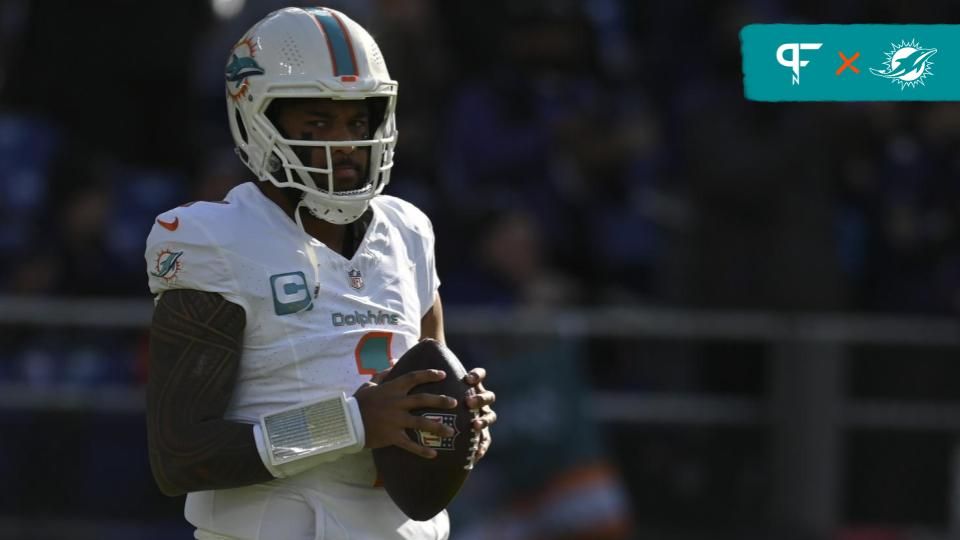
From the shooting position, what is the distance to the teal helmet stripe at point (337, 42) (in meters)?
3.79

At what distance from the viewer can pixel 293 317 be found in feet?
12.2

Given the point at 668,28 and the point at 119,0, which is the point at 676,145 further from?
the point at 119,0

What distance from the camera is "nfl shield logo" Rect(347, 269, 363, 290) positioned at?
3809 mm

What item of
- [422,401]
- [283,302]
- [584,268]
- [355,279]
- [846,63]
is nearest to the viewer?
[422,401]

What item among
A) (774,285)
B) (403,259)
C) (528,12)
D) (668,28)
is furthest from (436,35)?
(403,259)

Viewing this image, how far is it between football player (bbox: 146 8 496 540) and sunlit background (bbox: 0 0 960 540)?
3.81 m

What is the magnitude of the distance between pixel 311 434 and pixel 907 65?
199 cm

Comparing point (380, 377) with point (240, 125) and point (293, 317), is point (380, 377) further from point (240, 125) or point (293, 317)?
point (240, 125)

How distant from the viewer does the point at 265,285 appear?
3.69m

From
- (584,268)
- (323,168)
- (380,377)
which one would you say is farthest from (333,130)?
(584,268)

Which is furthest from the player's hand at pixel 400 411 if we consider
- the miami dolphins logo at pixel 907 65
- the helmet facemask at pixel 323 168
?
the miami dolphins logo at pixel 907 65

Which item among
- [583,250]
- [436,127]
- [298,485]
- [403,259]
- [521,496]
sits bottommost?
[521,496]

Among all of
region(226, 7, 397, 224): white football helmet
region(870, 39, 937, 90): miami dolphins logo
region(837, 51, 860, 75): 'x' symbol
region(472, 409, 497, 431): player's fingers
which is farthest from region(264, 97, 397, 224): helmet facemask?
region(870, 39, 937, 90): miami dolphins logo

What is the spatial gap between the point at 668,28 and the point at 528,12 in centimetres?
95
